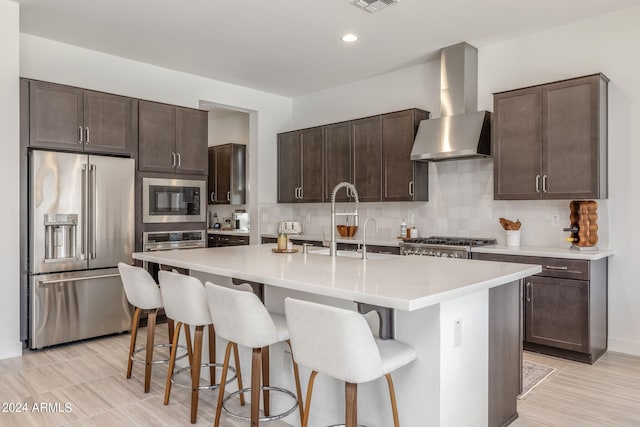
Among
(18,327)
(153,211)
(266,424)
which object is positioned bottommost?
(266,424)

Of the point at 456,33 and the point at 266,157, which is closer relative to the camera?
the point at 456,33

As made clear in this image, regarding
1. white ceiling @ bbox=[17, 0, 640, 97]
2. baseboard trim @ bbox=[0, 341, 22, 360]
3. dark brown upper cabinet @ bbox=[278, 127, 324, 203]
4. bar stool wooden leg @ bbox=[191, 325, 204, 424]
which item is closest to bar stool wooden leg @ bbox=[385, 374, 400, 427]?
bar stool wooden leg @ bbox=[191, 325, 204, 424]

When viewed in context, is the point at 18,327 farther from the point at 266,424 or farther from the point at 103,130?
the point at 266,424

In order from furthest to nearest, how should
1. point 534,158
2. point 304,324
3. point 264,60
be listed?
point 264,60, point 534,158, point 304,324

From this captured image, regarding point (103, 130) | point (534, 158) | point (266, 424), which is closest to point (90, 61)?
point (103, 130)

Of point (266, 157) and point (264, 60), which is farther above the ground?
point (264, 60)

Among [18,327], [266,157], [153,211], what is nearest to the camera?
[18,327]

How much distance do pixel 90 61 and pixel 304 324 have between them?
423 cm

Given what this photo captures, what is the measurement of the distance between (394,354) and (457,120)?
3.17 metres

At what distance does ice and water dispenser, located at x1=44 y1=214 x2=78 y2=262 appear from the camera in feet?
12.5

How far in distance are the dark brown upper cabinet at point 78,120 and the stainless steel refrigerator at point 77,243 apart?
14 cm

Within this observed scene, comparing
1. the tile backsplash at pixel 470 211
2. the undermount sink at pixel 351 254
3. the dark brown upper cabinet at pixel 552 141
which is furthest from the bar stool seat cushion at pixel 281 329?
the tile backsplash at pixel 470 211

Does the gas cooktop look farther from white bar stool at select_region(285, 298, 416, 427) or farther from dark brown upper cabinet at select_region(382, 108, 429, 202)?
white bar stool at select_region(285, 298, 416, 427)

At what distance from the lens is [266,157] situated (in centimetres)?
635
